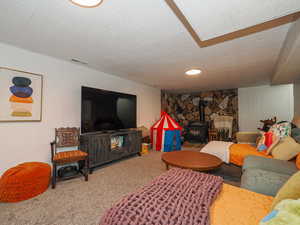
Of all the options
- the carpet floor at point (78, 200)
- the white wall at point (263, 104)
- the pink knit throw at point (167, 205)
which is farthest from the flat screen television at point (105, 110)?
the white wall at point (263, 104)

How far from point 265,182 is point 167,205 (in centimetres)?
98

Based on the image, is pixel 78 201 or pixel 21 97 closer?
pixel 78 201

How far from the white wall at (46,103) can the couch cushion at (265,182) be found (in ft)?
9.27

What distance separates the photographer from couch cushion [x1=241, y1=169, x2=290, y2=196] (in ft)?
3.66

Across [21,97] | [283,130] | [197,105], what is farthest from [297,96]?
[21,97]

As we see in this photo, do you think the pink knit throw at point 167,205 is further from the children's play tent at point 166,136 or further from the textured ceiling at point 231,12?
the children's play tent at point 166,136

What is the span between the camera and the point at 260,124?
4.78 m

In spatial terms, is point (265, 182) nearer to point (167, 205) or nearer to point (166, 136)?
point (167, 205)

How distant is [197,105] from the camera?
19.4 feet

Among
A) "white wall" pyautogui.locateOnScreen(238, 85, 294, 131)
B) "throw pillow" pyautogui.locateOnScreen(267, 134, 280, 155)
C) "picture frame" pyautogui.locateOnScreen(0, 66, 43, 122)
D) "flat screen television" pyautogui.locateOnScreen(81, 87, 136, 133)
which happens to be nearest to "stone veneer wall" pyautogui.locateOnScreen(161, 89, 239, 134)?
"white wall" pyautogui.locateOnScreen(238, 85, 294, 131)

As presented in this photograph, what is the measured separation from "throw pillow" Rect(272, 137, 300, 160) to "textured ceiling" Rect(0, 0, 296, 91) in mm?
1370

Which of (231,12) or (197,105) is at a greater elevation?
(231,12)

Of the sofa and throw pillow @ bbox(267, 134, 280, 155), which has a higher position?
throw pillow @ bbox(267, 134, 280, 155)

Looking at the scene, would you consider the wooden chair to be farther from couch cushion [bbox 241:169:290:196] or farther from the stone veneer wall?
the stone veneer wall
